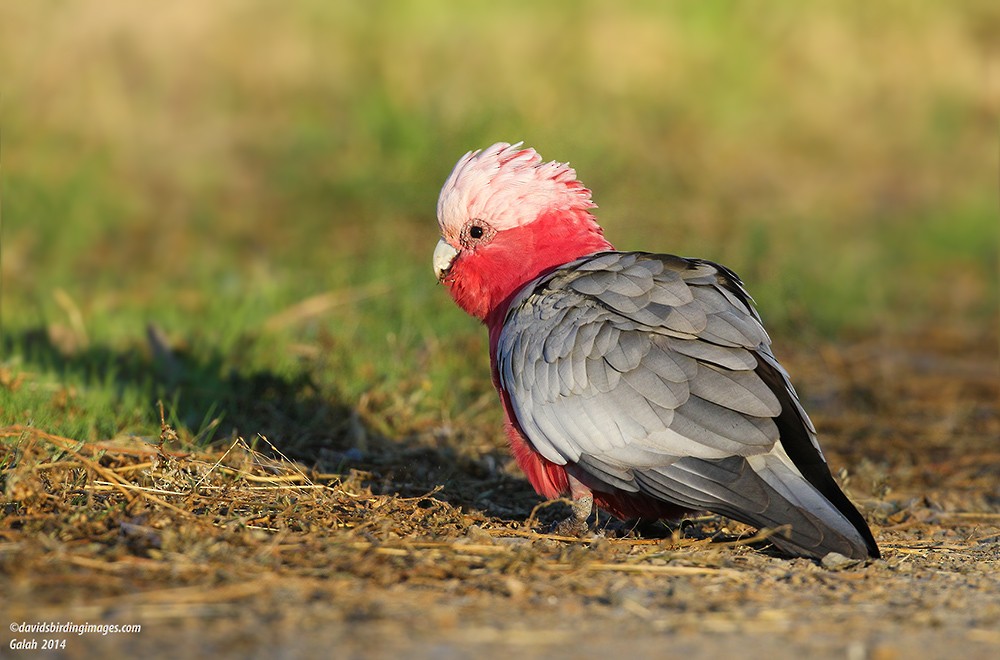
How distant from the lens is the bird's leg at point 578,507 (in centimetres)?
388

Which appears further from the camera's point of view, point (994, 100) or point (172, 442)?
point (994, 100)

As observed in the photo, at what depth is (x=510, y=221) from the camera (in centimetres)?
427

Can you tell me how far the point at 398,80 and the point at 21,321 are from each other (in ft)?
16.2

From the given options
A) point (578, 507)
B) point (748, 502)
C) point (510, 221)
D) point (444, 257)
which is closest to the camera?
point (748, 502)

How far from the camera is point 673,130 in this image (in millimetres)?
10906

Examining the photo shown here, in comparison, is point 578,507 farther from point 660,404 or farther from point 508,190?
point 508,190

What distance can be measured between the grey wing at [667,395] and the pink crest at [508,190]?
0.42 meters

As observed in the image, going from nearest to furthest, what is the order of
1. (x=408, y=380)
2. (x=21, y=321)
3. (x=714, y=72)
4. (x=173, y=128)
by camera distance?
1. (x=408, y=380)
2. (x=21, y=321)
3. (x=173, y=128)
4. (x=714, y=72)

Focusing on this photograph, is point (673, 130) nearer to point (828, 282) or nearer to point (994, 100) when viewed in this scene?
point (828, 282)

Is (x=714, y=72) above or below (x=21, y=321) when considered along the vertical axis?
above

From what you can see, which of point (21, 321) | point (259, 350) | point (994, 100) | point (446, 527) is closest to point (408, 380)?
point (259, 350)

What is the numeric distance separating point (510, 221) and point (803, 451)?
4.60ft

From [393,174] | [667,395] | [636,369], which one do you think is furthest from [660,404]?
[393,174]

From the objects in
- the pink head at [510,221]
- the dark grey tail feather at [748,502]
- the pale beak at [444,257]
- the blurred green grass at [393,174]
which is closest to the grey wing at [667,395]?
the dark grey tail feather at [748,502]
